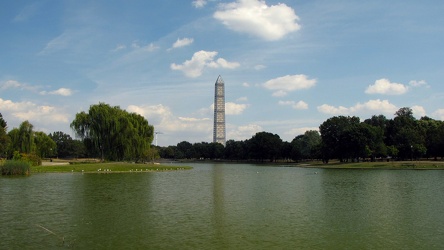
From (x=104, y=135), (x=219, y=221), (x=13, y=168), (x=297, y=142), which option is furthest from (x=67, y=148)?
(x=219, y=221)

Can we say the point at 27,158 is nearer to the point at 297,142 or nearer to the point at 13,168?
the point at 13,168

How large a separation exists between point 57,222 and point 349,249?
14.0 metres

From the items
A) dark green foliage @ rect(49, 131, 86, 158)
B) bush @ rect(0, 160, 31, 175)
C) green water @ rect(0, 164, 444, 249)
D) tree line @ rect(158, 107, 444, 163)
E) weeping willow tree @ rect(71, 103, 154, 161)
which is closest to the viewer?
green water @ rect(0, 164, 444, 249)

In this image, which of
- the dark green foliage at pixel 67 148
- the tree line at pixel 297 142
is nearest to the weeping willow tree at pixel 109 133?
the tree line at pixel 297 142

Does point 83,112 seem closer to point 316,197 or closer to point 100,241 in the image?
point 316,197

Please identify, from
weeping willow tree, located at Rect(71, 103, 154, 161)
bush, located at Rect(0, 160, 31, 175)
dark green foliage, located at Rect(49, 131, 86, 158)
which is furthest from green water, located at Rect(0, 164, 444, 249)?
dark green foliage, located at Rect(49, 131, 86, 158)

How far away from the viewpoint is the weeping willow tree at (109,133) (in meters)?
73.3

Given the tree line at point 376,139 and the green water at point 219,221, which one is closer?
the green water at point 219,221

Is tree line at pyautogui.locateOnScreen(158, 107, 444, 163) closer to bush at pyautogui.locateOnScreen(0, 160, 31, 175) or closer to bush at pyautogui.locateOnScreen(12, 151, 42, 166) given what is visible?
bush at pyautogui.locateOnScreen(12, 151, 42, 166)

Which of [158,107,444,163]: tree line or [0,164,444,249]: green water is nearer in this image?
[0,164,444,249]: green water

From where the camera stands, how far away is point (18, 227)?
1842 centimetres

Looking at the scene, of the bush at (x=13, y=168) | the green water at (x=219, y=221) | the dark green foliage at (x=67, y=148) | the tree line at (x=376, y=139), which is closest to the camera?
the green water at (x=219, y=221)

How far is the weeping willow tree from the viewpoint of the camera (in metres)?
73.3

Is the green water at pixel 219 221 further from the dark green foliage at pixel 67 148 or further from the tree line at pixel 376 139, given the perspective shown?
the dark green foliage at pixel 67 148
